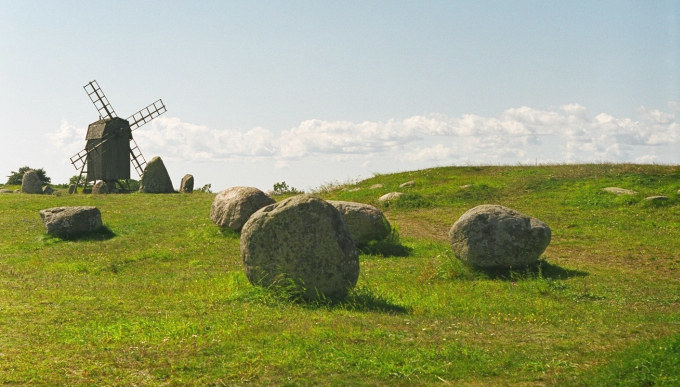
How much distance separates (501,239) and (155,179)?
39.2m

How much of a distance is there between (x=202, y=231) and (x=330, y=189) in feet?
56.7

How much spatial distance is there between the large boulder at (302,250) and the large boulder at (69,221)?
1743 centimetres

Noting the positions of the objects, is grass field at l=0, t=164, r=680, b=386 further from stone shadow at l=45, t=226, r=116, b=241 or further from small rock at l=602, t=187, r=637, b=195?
small rock at l=602, t=187, r=637, b=195

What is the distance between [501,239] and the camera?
68.1 feet

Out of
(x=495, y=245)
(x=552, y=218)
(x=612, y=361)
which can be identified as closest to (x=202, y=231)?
(x=495, y=245)

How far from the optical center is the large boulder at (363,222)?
2577cm

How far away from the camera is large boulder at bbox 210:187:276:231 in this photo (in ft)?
95.7

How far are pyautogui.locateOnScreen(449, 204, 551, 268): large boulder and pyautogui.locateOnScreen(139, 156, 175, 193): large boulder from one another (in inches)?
1502

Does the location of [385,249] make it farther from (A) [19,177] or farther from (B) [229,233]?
(A) [19,177]

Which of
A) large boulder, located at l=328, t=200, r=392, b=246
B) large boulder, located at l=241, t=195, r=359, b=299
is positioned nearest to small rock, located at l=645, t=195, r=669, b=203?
large boulder, located at l=328, t=200, r=392, b=246

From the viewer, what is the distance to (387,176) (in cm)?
4775

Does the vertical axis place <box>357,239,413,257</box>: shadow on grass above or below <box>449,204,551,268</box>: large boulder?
below

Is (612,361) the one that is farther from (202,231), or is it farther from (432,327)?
(202,231)

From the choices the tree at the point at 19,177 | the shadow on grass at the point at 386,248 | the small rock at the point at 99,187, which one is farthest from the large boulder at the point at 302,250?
the tree at the point at 19,177
